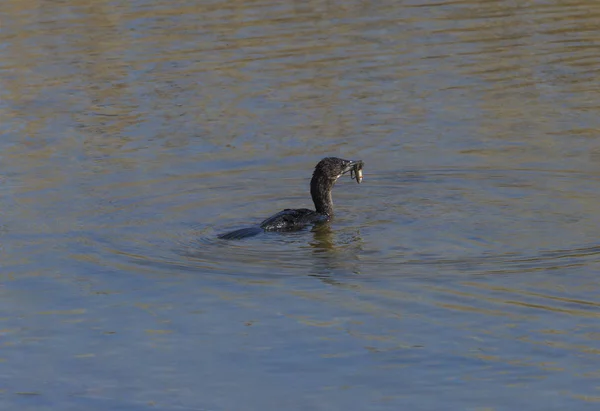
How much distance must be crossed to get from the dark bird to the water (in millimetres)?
139

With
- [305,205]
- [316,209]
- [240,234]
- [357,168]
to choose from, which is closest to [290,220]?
[240,234]

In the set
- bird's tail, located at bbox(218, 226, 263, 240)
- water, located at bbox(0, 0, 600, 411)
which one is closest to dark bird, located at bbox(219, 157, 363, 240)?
bird's tail, located at bbox(218, 226, 263, 240)

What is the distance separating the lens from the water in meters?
8.77

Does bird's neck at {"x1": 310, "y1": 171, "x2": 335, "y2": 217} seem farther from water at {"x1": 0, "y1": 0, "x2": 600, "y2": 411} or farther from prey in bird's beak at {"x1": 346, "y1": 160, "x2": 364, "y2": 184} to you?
prey in bird's beak at {"x1": 346, "y1": 160, "x2": 364, "y2": 184}

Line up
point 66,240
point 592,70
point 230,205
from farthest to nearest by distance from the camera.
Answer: point 592,70
point 230,205
point 66,240

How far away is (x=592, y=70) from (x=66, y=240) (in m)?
9.71

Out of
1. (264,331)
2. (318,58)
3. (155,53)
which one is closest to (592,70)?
(318,58)

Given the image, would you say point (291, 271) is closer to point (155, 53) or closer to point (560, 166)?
point (560, 166)

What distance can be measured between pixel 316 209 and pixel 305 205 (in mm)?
976

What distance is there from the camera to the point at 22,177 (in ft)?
49.6

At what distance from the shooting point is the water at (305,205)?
877cm

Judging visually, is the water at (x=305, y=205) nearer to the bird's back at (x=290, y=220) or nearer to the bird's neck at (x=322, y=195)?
the bird's back at (x=290, y=220)

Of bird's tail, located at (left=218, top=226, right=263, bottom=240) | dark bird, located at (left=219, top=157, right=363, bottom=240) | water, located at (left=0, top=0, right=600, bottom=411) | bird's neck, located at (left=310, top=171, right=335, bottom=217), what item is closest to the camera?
water, located at (left=0, top=0, right=600, bottom=411)

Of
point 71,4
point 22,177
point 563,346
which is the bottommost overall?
point 563,346
